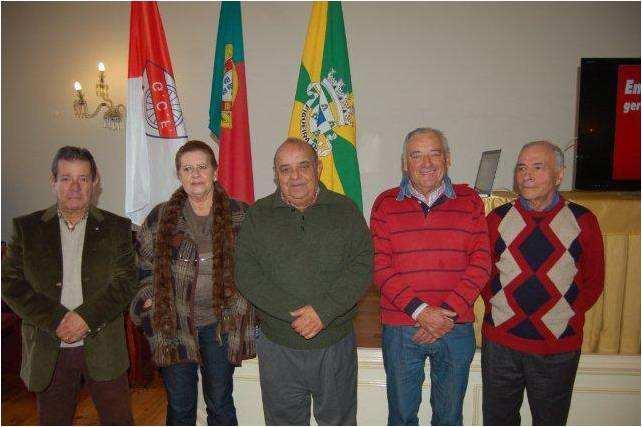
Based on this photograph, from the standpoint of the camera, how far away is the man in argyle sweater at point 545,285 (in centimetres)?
149

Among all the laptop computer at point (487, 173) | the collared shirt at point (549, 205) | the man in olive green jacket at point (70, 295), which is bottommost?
the man in olive green jacket at point (70, 295)

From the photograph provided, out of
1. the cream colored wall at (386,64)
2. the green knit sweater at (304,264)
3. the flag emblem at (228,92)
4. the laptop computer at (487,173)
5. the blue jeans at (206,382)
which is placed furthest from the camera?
the cream colored wall at (386,64)

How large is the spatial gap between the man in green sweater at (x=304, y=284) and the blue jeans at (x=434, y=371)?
17 cm

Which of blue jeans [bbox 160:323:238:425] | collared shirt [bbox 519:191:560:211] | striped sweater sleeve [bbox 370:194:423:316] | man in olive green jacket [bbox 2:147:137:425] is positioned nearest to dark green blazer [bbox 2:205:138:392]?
man in olive green jacket [bbox 2:147:137:425]

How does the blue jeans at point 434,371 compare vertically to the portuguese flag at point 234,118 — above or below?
below

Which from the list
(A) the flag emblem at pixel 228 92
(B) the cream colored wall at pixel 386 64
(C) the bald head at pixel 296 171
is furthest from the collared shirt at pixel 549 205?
(B) the cream colored wall at pixel 386 64

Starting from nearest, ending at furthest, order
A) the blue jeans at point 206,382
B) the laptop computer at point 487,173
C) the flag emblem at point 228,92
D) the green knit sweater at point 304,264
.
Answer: the green knit sweater at point 304,264 → the blue jeans at point 206,382 → the laptop computer at point 487,173 → the flag emblem at point 228,92

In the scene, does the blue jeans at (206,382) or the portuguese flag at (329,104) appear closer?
the blue jeans at (206,382)

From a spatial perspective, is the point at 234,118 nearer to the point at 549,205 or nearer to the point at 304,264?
the point at 304,264

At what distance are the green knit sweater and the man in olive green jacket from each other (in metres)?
0.55

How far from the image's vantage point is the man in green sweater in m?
1.44

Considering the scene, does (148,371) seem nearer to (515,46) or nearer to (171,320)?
(171,320)

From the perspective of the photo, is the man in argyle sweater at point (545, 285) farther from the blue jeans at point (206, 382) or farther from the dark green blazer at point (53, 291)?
the dark green blazer at point (53, 291)

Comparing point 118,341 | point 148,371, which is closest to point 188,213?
point 118,341
